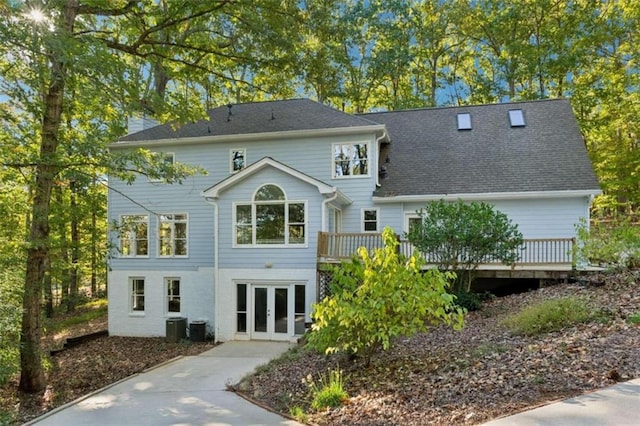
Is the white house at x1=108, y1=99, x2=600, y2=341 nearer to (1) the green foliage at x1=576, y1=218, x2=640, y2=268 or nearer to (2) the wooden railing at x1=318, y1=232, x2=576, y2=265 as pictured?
(2) the wooden railing at x1=318, y1=232, x2=576, y2=265

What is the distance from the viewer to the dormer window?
637 inches

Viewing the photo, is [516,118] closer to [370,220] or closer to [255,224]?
[370,220]

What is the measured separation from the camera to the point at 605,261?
9.76 m

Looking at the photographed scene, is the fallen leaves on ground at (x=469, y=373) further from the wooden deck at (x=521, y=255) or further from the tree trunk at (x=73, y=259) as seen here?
the tree trunk at (x=73, y=259)

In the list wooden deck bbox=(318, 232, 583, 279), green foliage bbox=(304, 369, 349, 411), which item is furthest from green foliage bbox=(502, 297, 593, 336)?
wooden deck bbox=(318, 232, 583, 279)

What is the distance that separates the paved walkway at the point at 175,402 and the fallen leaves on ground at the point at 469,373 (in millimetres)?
468

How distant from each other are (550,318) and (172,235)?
487 inches

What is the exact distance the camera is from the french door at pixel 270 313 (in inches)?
495

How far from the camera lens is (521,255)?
12484 mm

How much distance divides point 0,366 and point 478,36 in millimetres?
26508

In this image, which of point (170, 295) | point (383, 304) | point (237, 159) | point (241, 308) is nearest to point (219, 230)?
point (241, 308)

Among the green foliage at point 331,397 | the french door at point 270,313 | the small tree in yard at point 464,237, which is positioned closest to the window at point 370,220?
the small tree in yard at point 464,237

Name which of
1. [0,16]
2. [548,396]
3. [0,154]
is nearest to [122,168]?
[0,154]

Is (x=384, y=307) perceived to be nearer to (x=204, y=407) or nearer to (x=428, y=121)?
(x=204, y=407)
